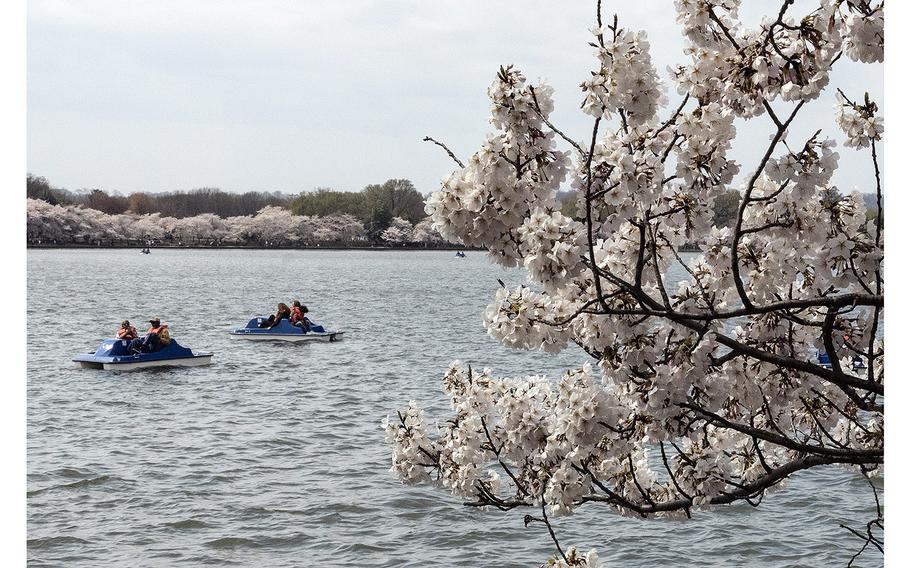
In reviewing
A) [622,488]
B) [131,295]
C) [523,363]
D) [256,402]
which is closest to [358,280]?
[131,295]

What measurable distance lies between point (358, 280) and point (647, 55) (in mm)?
88610

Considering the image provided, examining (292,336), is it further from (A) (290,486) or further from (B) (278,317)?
(A) (290,486)

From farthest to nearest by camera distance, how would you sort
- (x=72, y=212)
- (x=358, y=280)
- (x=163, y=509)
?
(x=72, y=212)
(x=358, y=280)
(x=163, y=509)

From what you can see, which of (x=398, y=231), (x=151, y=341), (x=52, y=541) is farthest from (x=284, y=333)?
(x=398, y=231)

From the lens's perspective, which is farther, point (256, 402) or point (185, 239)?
point (185, 239)

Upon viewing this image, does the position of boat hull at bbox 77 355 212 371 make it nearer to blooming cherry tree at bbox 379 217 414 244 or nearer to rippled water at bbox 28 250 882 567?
rippled water at bbox 28 250 882 567

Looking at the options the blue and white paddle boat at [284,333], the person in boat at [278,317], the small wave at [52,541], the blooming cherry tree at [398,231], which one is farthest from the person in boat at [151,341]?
the blooming cherry tree at [398,231]

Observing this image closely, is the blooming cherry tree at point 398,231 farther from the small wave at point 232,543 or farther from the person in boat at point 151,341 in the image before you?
the small wave at point 232,543

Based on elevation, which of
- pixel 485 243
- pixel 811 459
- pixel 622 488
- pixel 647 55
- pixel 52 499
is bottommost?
pixel 52 499

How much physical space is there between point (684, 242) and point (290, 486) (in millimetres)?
12385

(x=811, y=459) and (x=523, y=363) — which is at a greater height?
(x=811, y=459)

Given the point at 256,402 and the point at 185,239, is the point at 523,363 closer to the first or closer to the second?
the point at 256,402

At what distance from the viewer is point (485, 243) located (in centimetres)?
507

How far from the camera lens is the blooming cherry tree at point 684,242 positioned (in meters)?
4.68
